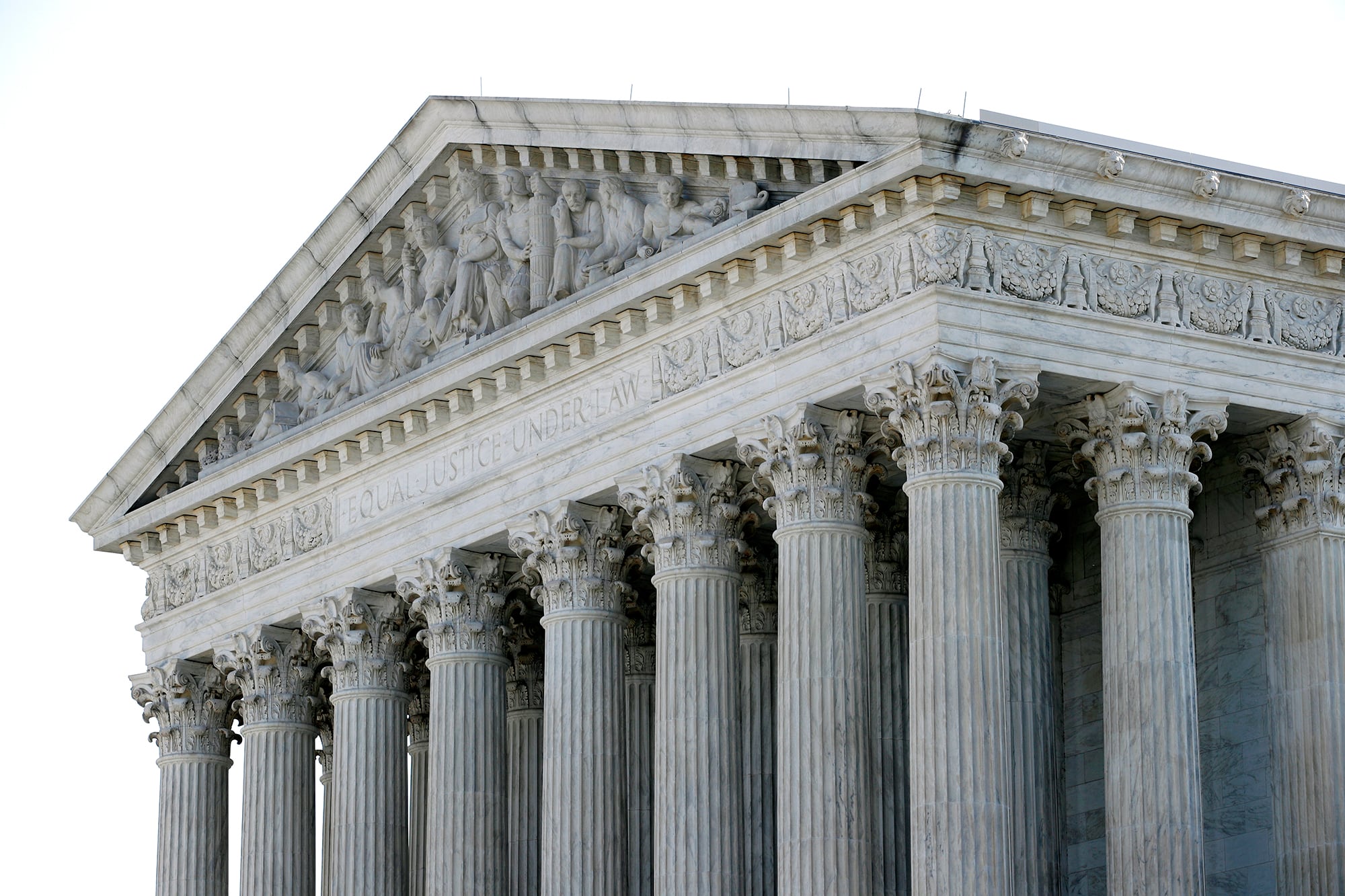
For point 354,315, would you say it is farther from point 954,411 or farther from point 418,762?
point 954,411

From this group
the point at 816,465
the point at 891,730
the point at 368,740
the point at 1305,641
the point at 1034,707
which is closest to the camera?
the point at 816,465

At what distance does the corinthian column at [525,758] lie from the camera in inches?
2231

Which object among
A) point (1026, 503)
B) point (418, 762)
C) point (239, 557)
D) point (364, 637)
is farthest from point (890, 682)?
point (418, 762)

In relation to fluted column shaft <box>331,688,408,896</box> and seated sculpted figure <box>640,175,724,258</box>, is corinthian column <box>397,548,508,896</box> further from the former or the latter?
seated sculpted figure <box>640,175,724,258</box>

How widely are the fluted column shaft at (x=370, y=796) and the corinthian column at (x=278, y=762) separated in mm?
1944

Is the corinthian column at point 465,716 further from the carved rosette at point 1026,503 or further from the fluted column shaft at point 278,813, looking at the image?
the carved rosette at point 1026,503

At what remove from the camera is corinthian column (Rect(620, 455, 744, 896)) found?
1833 inches

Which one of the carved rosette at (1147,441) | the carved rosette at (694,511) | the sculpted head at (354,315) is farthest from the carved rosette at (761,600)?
the carved rosette at (1147,441)

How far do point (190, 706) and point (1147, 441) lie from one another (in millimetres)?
22686

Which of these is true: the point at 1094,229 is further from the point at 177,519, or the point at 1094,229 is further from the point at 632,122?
the point at 177,519

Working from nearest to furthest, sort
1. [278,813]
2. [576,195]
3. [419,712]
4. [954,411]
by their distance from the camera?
[954,411]
[576,195]
[278,813]
[419,712]

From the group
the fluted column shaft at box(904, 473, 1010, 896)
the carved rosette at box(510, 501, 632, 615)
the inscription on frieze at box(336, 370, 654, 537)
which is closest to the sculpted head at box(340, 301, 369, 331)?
the inscription on frieze at box(336, 370, 654, 537)

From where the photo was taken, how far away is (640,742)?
5525 centimetres

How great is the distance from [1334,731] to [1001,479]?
6.09 meters
